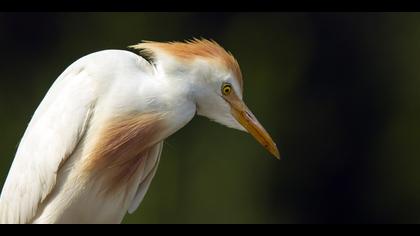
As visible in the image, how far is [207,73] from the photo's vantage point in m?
3.78

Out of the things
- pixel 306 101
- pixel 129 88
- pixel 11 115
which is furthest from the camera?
pixel 306 101

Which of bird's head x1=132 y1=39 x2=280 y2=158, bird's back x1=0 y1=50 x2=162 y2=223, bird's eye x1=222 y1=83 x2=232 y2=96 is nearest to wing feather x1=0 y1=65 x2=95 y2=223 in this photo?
bird's back x1=0 y1=50 x2=162 y2=223

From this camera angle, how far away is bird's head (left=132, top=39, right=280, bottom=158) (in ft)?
12.4

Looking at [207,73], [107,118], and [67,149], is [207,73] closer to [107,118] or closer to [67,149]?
[107,118]

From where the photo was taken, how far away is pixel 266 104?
26.0 ft

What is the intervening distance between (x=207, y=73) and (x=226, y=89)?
3.5 inches

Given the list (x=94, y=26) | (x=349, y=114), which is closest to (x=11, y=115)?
(x=94, y=26)

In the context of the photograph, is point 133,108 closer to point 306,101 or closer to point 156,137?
point 156,137

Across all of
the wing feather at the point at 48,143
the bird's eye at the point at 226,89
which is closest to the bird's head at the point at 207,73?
the bird's eye at the point at 226,89

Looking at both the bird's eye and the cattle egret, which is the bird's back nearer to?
the cattle egret

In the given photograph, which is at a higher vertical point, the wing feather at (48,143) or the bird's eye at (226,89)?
the bird's eye at (226,89)

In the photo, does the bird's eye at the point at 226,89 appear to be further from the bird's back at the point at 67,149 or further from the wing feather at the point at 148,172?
the wing feather at the point at 148,172

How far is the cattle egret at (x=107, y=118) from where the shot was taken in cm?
378

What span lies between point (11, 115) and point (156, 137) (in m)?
4.02
